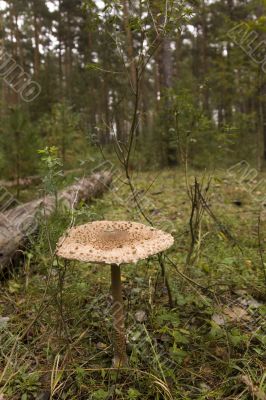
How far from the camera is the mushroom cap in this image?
2176 mm

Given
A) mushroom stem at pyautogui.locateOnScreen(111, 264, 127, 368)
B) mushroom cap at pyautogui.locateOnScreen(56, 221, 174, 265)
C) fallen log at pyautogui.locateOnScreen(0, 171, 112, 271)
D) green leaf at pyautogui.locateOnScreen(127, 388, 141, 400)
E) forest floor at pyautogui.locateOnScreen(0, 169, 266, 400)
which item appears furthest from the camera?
fallen log at pyautogui.locateOnScreen(0, 171, 112, 271)

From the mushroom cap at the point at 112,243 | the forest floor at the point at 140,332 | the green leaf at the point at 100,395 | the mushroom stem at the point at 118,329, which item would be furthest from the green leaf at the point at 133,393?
the mushroom cap at the point at 112,243

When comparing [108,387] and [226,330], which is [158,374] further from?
[226,330]

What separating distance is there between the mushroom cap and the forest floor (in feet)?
0.80

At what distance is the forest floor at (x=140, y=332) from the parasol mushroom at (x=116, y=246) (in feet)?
0.58

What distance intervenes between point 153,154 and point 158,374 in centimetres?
1024

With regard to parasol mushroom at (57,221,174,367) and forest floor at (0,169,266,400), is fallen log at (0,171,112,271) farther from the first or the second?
Result: parasol mushroom at (57,221,174,367)

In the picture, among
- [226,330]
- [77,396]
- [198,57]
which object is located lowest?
[77,396]

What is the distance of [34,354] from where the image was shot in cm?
289

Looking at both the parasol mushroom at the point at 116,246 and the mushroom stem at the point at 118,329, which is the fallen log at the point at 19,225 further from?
the mushroom stem at the point at 118,329

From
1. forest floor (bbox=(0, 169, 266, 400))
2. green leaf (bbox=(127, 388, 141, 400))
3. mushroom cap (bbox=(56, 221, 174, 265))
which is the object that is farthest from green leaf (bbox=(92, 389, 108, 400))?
mushroom cap (bbox=(56, 221, 174, 265))

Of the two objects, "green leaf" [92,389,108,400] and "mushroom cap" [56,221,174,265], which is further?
"green leaf" [92,389,108,400]

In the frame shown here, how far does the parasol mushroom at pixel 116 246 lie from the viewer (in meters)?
2.19

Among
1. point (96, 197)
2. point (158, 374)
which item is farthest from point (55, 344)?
point (96, 197)
